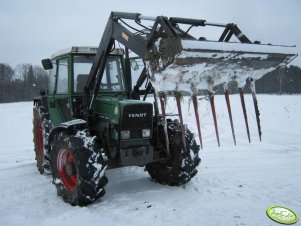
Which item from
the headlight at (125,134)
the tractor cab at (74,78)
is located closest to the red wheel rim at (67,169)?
the tractor cab at (74,78)

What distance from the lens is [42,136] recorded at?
711 centimetres

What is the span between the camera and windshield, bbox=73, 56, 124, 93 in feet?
19.0

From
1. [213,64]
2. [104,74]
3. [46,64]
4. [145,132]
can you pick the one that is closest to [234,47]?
[213,64]

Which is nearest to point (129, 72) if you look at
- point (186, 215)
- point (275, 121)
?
point (186, 215)

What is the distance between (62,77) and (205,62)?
2.91 metres

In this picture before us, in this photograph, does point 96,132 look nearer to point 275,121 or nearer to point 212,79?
point 212,79

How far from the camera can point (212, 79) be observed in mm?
4676

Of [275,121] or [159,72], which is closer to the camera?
[159,72]

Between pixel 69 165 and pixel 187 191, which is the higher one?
pixel 69 165

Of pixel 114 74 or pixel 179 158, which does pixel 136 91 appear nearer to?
pixel 114 74

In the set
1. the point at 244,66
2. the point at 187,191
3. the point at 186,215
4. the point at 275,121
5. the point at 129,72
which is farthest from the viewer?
the point at 275,121

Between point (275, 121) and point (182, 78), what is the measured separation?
36.6ft

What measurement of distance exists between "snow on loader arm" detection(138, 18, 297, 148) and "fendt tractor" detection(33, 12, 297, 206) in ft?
0.04

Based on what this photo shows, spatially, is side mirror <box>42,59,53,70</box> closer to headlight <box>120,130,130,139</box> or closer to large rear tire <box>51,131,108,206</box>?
large rear tire <box>51,131,108,206</box>
